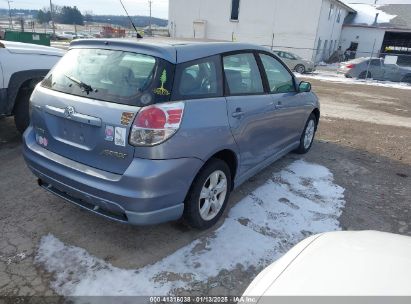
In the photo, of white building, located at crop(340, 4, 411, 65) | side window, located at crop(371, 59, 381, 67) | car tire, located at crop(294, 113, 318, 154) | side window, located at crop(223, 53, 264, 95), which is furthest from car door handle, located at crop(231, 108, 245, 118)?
white building, located at crop(340, 4, 411, 65)

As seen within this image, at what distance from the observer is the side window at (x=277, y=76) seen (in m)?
4.29

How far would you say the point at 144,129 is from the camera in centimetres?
271

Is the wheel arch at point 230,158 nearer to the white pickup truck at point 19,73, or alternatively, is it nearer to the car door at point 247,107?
the car door at point 247,107

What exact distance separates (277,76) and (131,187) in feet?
8.59

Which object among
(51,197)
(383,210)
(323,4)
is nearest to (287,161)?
(383,210)

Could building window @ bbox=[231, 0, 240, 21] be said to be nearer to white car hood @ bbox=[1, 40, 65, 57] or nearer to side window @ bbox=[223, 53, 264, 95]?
white car hood @ bbox=[1, 40, 65, 57]

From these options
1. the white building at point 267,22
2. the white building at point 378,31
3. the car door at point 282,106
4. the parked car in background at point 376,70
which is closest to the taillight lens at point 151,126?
the car door at point 282,106

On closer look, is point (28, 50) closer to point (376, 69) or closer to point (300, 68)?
point (300, 68)

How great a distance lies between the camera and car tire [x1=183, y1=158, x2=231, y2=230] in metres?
3.16

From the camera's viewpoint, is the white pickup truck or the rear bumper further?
the white pickup truck

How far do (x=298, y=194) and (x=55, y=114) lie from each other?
→ 2890 mm

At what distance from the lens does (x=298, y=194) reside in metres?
4.43

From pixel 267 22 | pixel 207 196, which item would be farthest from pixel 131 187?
pixel 267 22

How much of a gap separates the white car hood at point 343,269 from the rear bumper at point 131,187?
1112mm
